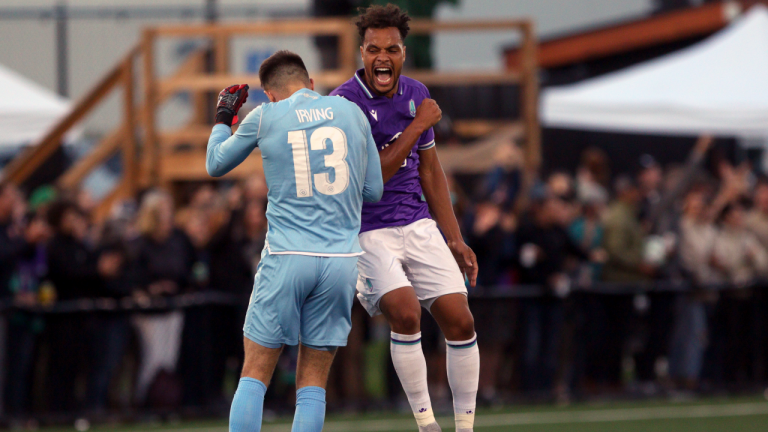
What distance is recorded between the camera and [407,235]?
6082 mm

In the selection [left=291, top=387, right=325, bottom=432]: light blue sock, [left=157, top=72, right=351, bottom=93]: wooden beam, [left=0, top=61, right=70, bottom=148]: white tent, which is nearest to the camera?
[left=291, top=387, right=325, bottom=432]: light blue sock

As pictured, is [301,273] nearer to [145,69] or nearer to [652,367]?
[652,367]

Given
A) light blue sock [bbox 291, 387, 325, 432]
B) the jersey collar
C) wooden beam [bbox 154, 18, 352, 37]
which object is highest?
wooden beam [bbox 154, 18, 352, 37]

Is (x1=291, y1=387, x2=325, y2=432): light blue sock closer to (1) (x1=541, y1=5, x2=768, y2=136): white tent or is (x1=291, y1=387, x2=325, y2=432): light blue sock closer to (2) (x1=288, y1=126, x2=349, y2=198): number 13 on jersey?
(2) (x1=288, y1=126, x2=349, y2=198): number 13 on jersey

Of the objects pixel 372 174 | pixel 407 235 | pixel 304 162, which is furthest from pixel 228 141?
pixel 407 235

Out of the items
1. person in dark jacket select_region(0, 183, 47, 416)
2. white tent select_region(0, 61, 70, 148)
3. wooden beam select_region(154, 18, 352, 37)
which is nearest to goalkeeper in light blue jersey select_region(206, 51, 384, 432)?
person in dark jacket select_region(0, 183, 47, 416)

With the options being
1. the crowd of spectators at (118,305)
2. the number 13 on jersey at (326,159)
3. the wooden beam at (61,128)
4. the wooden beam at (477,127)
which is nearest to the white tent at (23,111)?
the wooden beam at (61,128)

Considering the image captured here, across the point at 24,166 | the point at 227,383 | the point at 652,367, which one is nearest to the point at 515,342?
the point at 652,367

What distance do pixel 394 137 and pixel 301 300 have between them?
112 centimetres

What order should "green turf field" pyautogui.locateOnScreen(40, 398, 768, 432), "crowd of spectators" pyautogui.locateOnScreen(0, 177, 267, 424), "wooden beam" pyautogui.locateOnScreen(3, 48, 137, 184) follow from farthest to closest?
"wooden beam" pyautogui.locateOnScreen(3, 48, 137, 184) < "crowd of spectators" pyautogui.locateOnScreen(0, 177, 267, 424) < "green turf field" pyautogui.locateOnScreen(40, 398, 768, 432)

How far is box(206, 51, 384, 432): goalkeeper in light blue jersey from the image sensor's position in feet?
17.4

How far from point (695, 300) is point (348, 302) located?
269 inches

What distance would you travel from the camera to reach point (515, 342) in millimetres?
10805

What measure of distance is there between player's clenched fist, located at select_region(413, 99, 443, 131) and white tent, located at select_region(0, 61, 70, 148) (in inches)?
351
